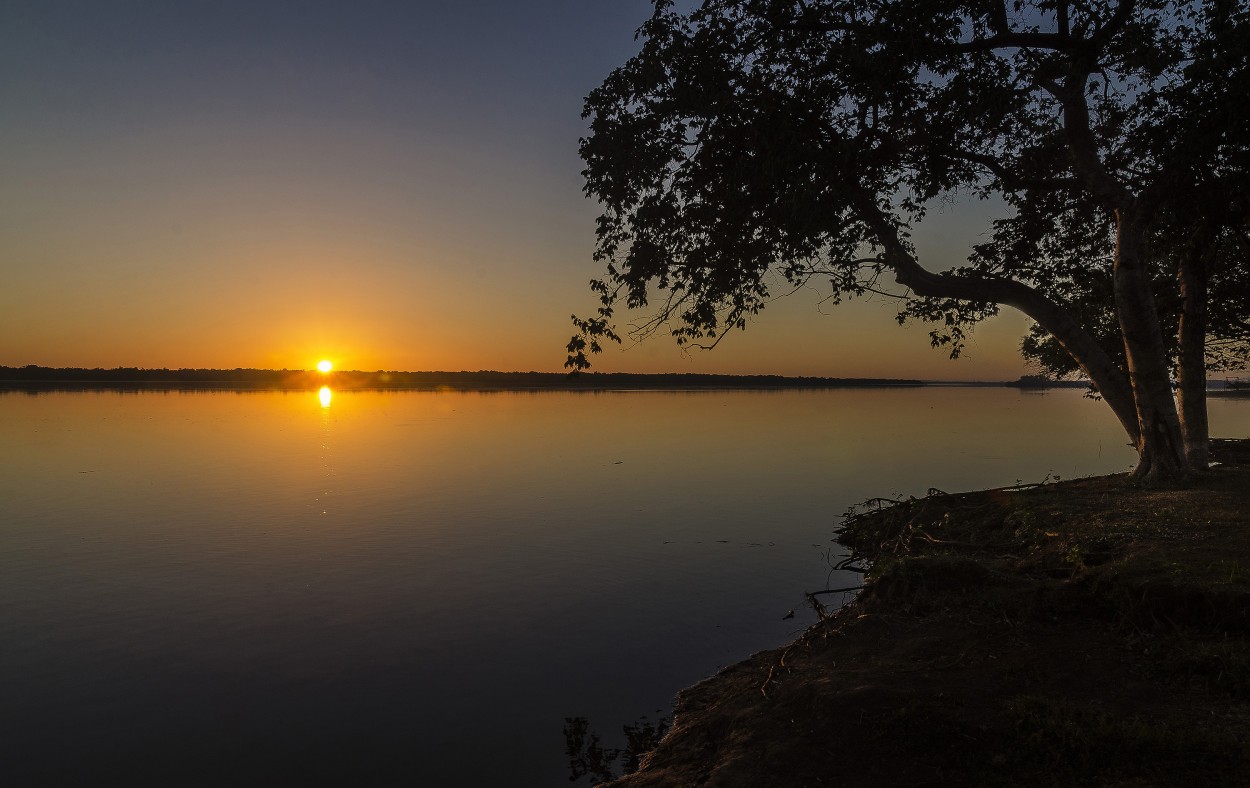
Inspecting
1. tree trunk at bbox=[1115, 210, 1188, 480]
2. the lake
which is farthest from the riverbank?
tree trunk at bbox=[1115, 210, 1188, 480]

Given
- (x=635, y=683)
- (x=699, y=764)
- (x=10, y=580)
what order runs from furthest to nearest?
(x=10, y=580), (x=635, y=683), (x=699, y=764)

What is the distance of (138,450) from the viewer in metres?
38.8

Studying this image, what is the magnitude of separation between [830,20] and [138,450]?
131 feet

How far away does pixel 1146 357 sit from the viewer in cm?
1515

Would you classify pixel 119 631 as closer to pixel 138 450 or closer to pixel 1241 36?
pixel 1241 36

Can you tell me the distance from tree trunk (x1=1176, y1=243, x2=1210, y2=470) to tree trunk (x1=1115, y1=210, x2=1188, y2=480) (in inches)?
116

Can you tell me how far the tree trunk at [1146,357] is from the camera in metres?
15.0

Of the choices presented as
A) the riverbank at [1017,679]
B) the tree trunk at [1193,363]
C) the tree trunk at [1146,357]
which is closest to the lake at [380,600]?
the riverbank at [1017,679]

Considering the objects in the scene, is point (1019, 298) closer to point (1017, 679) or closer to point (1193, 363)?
point (1193, 363)

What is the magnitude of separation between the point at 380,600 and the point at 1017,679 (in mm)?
10957

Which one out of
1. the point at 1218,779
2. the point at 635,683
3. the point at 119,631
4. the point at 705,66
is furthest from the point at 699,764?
the point at 705,66

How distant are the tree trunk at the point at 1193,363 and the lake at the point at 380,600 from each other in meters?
9.09

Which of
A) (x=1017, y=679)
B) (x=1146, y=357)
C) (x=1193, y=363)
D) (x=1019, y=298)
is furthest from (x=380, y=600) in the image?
(x=1193, y=363)

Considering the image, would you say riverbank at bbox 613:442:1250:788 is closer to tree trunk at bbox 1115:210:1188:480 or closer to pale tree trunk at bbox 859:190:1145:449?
tree trunk at bbox 1115:210:1188:480
